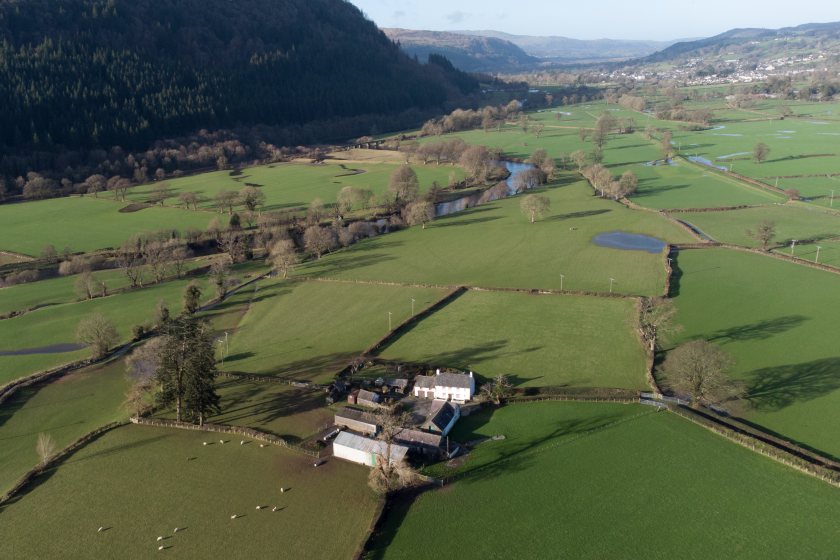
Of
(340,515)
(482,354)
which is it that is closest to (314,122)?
(482,354)

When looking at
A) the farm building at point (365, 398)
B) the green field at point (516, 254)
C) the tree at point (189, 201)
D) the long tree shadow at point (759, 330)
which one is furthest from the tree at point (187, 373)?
the tree at point (189, 201)

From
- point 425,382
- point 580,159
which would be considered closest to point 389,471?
point 425,382

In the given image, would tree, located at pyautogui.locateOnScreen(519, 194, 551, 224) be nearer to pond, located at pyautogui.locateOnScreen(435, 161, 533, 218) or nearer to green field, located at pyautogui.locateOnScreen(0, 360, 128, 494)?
pond, located at pyautogui.locateOnScreen(435, 161, 533, 218)

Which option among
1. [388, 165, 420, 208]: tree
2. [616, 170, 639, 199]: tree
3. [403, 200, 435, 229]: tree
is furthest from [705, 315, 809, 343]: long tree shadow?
[388, 165, 420, 208]: tree

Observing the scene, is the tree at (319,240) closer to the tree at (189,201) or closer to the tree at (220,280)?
the tree at (220,280)

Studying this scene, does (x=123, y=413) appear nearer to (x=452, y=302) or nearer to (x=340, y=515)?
(x=340, y=515)

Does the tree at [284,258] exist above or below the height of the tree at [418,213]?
below
